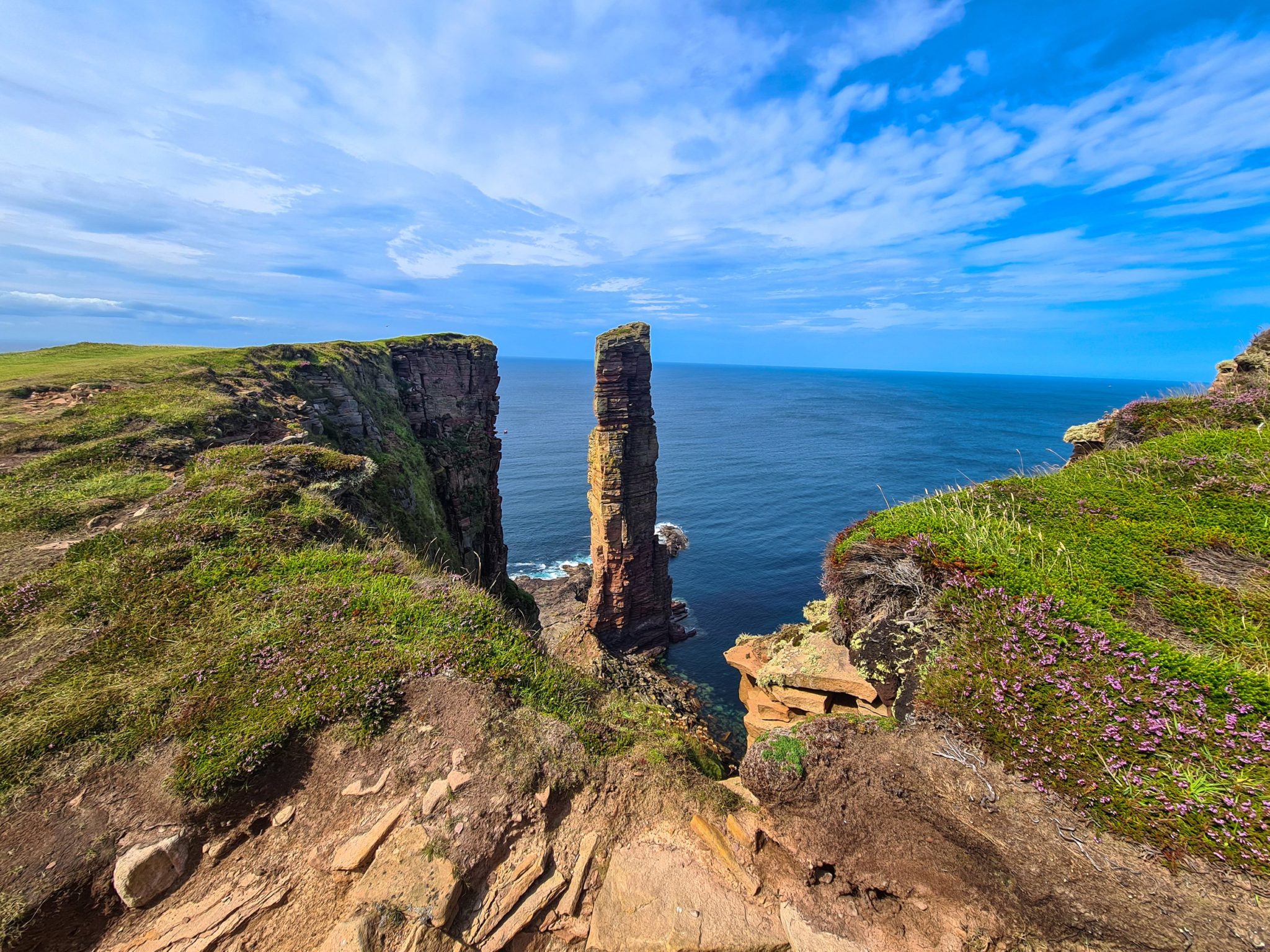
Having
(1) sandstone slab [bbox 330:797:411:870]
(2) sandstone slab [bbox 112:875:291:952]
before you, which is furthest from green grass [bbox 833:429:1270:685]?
(2) sandstone slab [bbox 112:875:291:952]

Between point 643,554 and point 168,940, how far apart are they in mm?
32810

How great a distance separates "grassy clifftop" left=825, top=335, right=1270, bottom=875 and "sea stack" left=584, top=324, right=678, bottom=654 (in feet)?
73.6

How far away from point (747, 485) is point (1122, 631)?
236ft

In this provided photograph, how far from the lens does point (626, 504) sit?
35.2 m

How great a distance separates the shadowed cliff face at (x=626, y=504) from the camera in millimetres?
32844

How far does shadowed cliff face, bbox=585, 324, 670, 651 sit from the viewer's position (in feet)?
108

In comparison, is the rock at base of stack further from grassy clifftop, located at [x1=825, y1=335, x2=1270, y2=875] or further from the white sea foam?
the white sea foam

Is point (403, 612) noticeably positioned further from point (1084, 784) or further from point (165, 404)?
point (165, 404)

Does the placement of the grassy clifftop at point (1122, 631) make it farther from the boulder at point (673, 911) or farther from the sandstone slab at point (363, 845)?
the sandstone slab at point (363, 845)

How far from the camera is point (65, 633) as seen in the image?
25.8ft

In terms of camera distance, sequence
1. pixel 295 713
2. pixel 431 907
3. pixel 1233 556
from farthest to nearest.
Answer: pixel 1233 556, pixel 295 713, pixel 431 907

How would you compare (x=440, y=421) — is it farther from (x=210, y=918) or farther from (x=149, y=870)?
(x=210, y=918)

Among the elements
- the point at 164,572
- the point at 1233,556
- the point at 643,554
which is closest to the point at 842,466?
the point at 643,554

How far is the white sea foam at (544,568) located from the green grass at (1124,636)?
45.1 m
